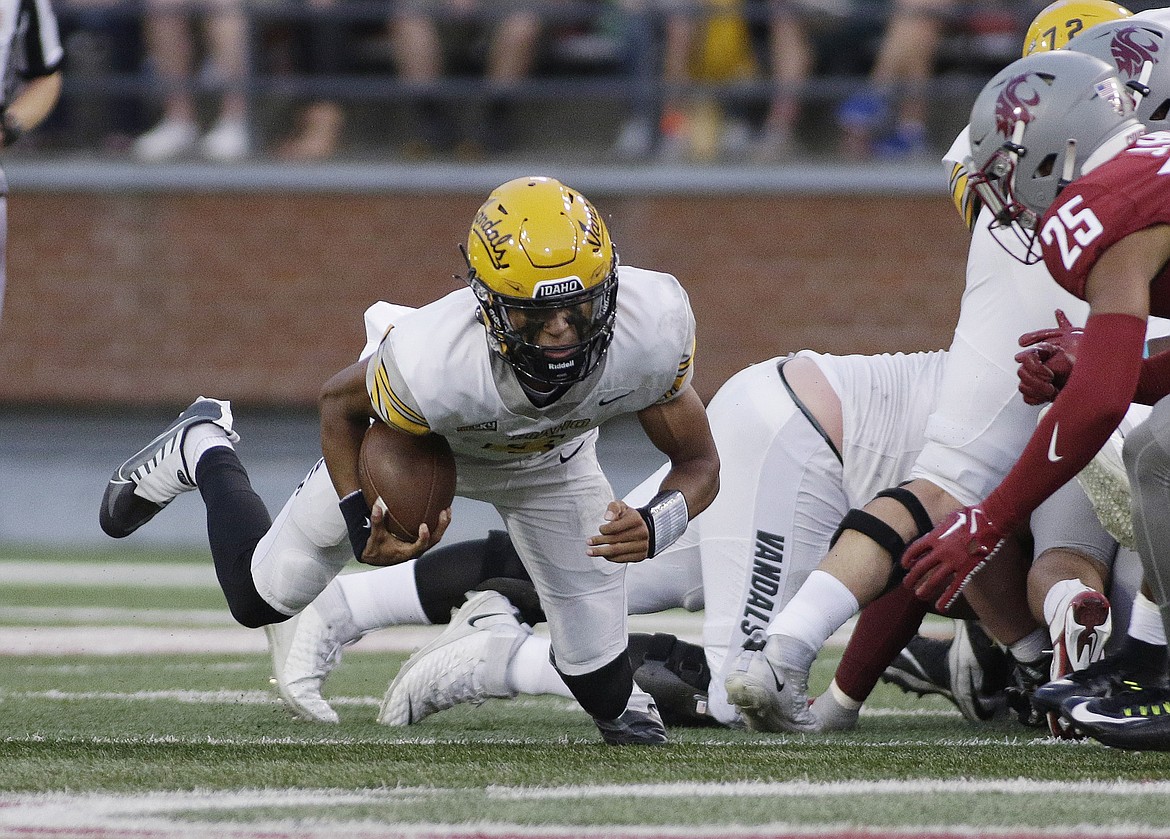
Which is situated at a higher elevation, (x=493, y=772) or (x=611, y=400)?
(x=611, y=400)

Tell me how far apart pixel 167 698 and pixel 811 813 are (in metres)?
2.10

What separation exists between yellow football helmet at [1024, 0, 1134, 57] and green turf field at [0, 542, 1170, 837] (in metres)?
1.76

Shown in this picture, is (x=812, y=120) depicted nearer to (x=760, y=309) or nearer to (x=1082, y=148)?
(x=760, y=309)

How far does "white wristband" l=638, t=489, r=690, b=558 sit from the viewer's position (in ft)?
10.9

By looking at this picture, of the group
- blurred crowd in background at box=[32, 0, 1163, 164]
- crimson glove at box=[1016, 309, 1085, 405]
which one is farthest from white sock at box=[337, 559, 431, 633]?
blurred crowd in background at box=[32, 0, 1163, 164]

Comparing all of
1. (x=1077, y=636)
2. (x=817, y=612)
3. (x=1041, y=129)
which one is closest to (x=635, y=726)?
(x=817, y=612)

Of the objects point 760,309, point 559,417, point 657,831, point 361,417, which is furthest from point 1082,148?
point 760,309

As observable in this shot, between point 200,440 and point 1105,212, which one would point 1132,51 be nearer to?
point 1105,212

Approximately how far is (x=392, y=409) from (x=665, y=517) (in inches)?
22.2

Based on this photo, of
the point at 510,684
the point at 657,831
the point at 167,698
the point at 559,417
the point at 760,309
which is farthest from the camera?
the point at 760,309

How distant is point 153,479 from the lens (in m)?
4.25

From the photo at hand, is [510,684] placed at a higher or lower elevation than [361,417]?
lower

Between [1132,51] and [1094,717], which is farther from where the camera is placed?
[1132,51]

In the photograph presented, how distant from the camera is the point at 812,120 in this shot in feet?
33.4
